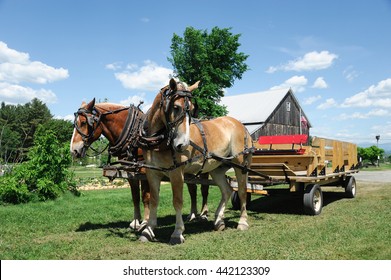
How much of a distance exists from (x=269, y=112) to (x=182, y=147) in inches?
1312

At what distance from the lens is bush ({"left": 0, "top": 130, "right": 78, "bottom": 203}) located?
949 centimetres

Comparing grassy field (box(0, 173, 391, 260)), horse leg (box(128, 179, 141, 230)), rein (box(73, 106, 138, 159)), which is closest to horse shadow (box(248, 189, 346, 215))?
grassy field (box(0, 173, 391, 260))

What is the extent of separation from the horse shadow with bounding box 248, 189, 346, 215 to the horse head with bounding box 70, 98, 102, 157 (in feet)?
14.7

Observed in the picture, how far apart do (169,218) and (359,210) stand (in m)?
4.46

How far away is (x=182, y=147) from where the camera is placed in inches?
175

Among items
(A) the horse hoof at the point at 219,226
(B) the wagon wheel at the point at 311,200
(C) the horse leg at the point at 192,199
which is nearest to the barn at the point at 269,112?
(B) the wagon wheel at the point at 311,200

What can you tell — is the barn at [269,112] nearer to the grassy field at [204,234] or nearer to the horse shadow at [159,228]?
the grassy field at [204,234]

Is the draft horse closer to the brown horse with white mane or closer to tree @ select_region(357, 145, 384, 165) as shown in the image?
the brown horse with white mane

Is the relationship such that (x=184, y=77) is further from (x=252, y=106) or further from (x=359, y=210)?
(x=359, y=210)

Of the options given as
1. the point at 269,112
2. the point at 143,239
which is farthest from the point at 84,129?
the point at 269,112

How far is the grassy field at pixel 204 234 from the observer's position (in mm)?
4609

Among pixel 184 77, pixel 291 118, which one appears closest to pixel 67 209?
pixel 184 77

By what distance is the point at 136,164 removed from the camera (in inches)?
207

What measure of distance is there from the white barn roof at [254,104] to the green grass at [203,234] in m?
27.7
